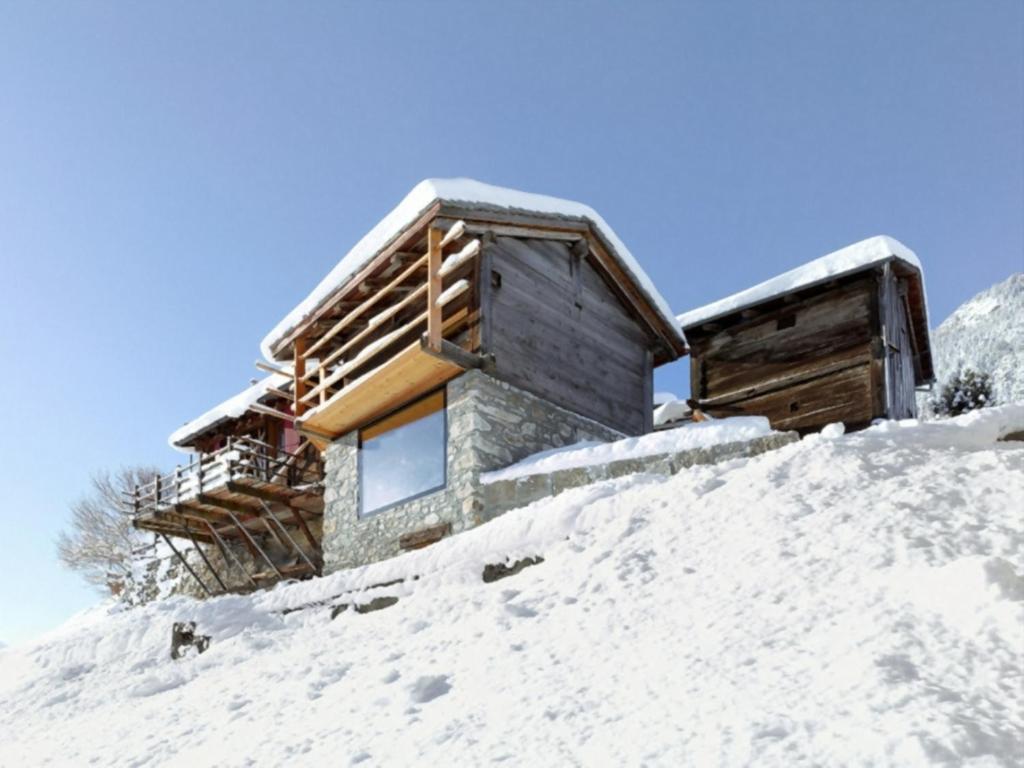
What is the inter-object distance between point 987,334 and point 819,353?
36479 mm

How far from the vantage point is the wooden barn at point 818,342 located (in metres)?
14.5

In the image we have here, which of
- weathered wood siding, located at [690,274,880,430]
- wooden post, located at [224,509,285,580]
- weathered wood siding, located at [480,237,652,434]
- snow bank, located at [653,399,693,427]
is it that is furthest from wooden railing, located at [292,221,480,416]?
snow bank, located at [653,399,693,427]

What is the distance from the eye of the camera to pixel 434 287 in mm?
11883

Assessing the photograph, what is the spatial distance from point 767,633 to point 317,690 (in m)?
2.63

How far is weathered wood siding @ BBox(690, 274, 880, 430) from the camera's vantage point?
14.6m

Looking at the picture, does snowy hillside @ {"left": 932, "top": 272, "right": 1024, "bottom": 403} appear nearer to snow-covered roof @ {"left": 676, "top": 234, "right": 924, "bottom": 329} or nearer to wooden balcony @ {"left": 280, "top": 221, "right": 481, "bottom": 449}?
snow-covered roof @ {"left": 676, "top": 234, "right": 924, "bottom": 329}

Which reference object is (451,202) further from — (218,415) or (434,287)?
(218,415)

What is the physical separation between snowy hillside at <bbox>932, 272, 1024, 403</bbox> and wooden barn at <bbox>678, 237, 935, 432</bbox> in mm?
25781

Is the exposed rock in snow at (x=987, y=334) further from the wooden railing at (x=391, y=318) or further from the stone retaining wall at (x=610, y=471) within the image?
the stone retaining wall at (x=610, y=471)

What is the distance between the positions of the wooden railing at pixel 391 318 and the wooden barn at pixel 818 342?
624 centimetres

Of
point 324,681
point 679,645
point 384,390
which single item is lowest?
point 324,681

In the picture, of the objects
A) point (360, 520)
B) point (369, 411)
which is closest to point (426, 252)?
point (369, 411)

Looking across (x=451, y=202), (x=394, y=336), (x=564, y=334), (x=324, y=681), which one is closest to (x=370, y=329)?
(x=394, y=336)

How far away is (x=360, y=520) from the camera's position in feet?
43.4
